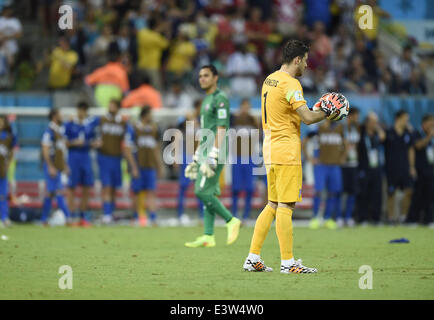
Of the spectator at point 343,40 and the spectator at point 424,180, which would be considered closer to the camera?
the spectator at point 424,180

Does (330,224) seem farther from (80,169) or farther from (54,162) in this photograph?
(54,162)

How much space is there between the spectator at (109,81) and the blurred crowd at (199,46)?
1.96 feet

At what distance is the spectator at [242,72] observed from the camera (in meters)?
23.1

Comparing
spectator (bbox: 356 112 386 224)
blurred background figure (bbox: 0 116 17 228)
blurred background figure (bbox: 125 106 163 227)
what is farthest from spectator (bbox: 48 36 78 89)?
spectator (bbox: 356 112 386 224)

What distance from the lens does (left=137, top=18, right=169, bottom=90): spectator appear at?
23.3 metres

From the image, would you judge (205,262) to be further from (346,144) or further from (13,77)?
(13,77)

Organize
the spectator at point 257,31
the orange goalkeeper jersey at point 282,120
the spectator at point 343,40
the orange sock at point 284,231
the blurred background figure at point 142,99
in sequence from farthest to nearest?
1. the spectator at point 343,40
2. the spectator at point 257,31
3. the blurred background figure at point 142,99
4. the orange goalkeeper jersey at point 282,120
5. the orange sock at point 284,231

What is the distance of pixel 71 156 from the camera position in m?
19.3

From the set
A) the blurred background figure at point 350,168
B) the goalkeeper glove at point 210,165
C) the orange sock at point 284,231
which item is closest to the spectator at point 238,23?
the blurred background figure at point 350,168

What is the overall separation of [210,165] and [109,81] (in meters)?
9.39

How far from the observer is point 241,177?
19594mm

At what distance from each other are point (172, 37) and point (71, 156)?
632cm

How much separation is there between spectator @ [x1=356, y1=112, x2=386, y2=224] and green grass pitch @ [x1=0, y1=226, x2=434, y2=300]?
12.0 feet

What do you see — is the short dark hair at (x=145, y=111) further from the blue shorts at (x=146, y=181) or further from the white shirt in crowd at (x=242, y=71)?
the white shirt in crowd at (x=242, y=71)
